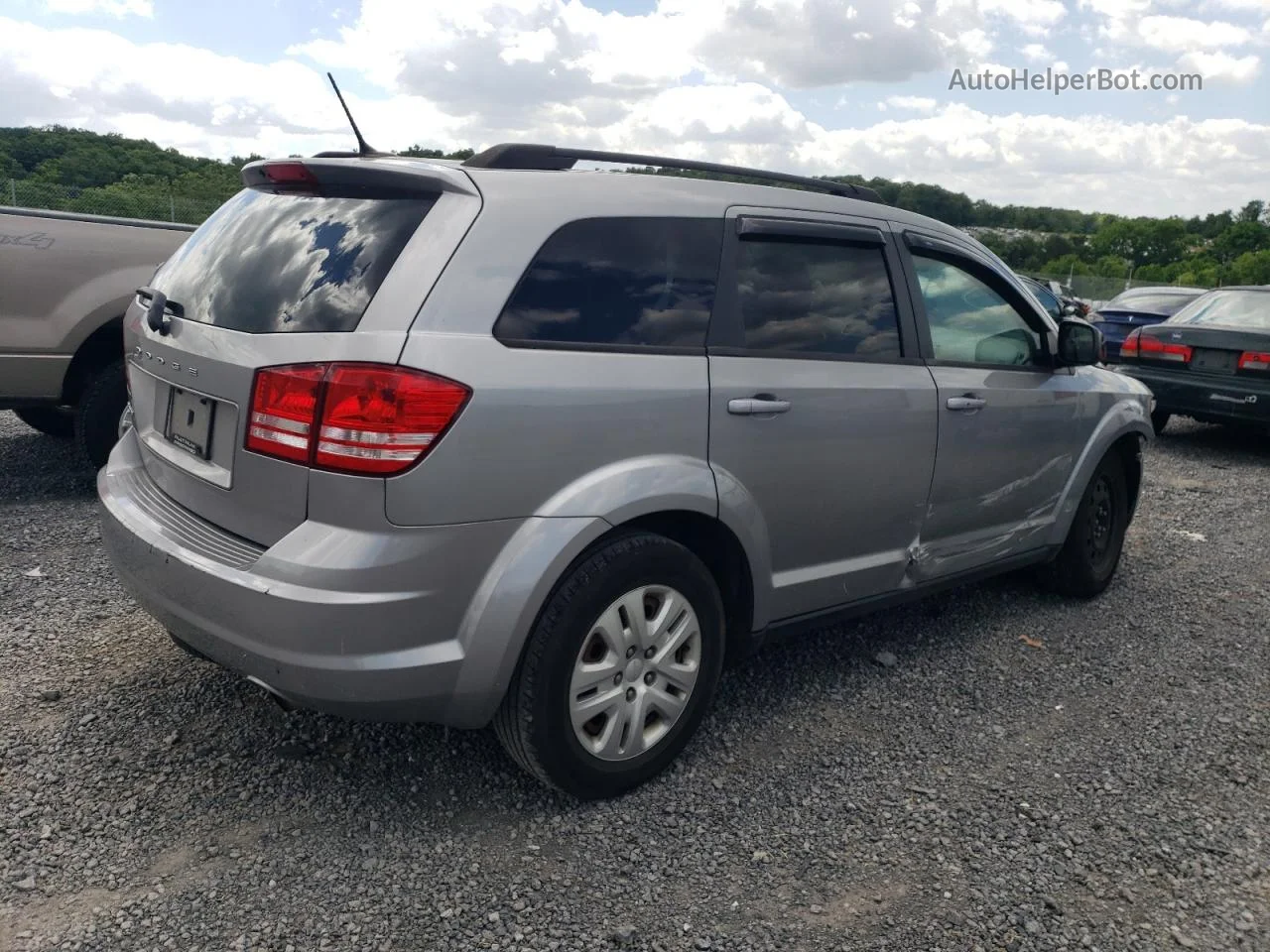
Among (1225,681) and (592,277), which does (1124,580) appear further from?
(592,277)

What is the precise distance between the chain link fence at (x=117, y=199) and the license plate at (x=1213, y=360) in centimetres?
1505

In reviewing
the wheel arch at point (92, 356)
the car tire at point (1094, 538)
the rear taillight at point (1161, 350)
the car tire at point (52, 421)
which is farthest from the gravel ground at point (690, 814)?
the rear taillight at point (1161, 350)

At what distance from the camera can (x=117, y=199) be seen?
20500 millimetres

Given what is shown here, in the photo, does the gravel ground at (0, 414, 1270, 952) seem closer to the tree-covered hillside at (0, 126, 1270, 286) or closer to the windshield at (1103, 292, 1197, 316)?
the tree-covered hillside at (0, 126, 1270, 286)

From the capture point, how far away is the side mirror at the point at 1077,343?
4.37m

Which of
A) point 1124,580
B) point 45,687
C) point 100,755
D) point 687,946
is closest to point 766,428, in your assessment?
point 687,946

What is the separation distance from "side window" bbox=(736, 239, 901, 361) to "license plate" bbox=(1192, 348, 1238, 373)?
21.9ft

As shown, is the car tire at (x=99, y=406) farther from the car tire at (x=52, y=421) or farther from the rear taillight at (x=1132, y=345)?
the rear taillight at (x=1132, y=345)

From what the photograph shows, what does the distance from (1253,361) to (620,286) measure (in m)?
7.86

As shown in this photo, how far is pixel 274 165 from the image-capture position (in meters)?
2.95

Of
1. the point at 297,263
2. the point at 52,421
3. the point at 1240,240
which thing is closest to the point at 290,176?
the point at 297,263

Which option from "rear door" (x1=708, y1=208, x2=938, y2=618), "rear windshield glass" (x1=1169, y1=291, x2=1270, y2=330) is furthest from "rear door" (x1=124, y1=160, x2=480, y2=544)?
"rear windshield glass" (x1=1169, y1=291, x2=1270, y2=330)

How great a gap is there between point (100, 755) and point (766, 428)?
2179 mm

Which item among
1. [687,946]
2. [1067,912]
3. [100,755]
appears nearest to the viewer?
[687,946]
